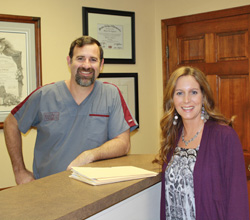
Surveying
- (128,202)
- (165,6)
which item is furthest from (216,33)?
(128,202)

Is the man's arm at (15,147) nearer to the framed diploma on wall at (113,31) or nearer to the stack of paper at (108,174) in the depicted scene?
the stack of paper at (108,174)

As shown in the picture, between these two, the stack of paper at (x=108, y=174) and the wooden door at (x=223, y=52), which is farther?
the wooden door at (x=223, y=52)

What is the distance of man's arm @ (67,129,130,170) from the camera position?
5.92 feet

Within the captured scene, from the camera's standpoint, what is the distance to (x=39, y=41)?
2770 millimetres

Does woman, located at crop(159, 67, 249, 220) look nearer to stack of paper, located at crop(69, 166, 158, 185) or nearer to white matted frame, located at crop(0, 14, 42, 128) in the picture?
stack of paper, located at crop(69, 166, 158, 185)

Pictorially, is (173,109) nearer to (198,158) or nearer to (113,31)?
(198,158)

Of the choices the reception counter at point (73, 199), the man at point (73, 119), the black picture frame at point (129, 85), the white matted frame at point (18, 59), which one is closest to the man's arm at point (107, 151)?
the man at point (73, 119)

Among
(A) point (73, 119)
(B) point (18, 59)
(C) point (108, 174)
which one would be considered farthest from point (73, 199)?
(B) point (18, 59)

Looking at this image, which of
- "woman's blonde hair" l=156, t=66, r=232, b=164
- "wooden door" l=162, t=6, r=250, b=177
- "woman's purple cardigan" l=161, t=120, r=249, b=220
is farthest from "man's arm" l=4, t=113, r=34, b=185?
"wooden door" l=162, t=6, r=250, b=177

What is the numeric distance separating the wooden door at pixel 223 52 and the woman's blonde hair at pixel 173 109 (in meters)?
1.38

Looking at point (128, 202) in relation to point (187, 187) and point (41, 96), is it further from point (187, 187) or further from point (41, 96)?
point (41, 96)

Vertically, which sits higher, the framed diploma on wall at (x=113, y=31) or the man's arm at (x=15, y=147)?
the framed diploma on wall at (x=113, y=31)

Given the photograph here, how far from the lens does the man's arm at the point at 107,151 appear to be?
181cm

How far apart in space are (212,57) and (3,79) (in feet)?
5.77
